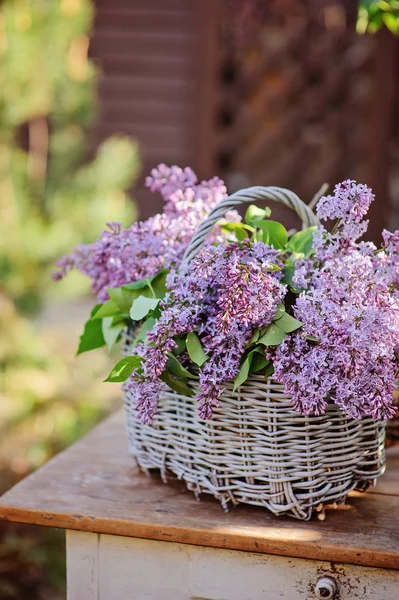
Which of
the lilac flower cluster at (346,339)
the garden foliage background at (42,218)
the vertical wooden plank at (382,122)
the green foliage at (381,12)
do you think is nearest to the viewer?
the lilac flower cluster at (346,339)

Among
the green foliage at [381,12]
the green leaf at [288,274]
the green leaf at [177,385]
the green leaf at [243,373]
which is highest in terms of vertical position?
the green foliage at [381,12]

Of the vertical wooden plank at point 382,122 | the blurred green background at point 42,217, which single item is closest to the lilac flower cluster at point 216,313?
the blurred green background at point 42,217

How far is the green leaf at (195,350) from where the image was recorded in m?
0.87

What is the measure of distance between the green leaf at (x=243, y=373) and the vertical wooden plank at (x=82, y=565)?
31 centimetres

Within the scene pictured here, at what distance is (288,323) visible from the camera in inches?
33.8

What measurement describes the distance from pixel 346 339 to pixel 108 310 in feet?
1.20

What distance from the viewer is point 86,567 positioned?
976 mm

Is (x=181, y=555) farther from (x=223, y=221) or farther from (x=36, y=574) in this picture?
(x=36, y=574)

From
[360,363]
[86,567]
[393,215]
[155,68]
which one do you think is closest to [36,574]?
[86,567]

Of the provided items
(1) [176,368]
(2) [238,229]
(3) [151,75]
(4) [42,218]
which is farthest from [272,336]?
(3) [151,75]

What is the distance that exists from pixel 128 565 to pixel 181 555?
83mm

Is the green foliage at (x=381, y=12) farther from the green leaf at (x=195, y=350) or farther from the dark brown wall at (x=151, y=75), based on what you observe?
the dark brown wall at (x=151, y=75)

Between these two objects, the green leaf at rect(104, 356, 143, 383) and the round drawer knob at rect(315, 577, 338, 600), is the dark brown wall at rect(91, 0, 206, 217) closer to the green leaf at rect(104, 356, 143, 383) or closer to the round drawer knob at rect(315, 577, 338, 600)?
the green leaf at rect(104, 356, 143, 383)

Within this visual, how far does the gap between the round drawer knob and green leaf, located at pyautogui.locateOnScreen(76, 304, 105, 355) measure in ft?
1.55
